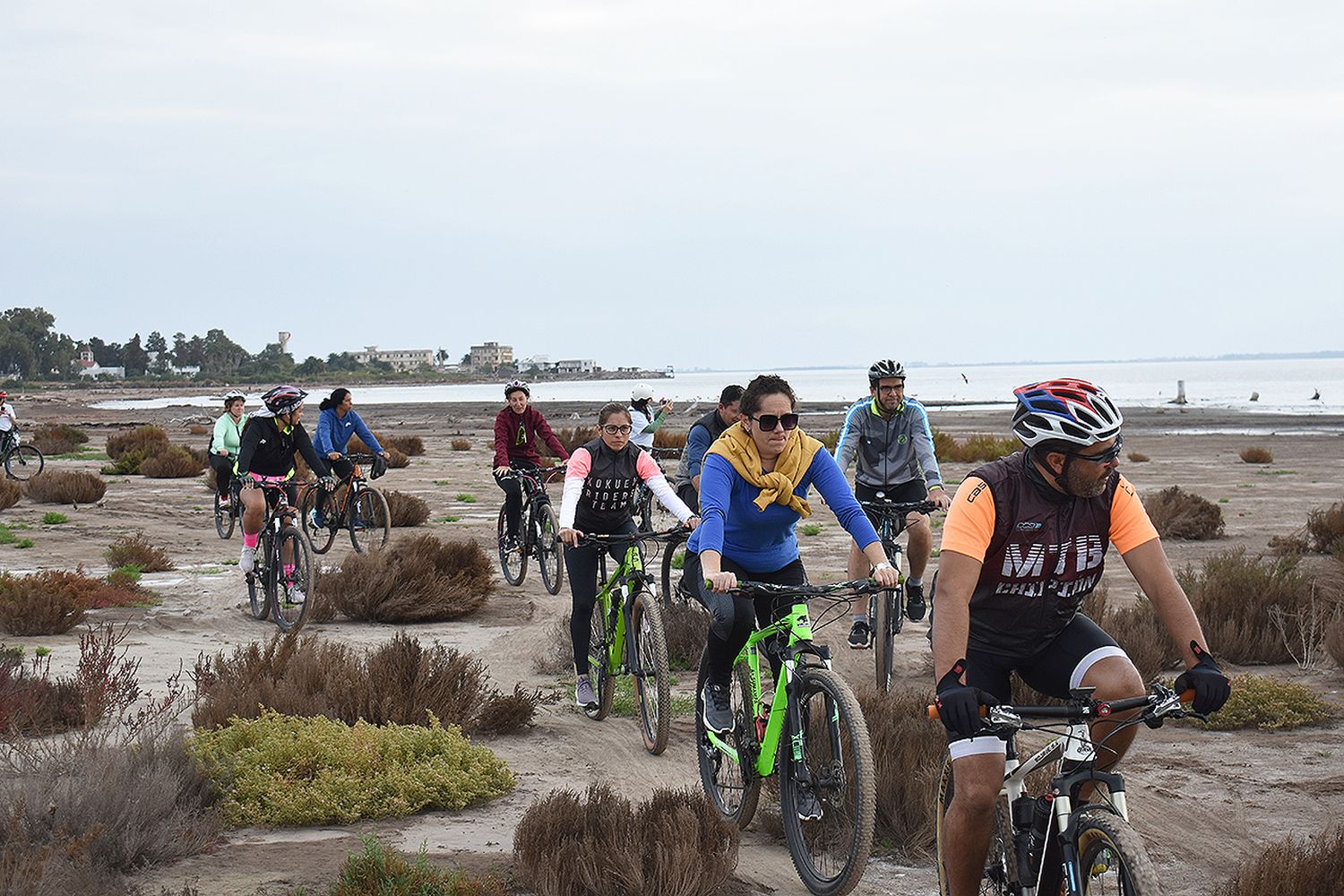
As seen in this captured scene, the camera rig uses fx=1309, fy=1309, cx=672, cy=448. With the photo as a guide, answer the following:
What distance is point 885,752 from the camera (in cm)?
638

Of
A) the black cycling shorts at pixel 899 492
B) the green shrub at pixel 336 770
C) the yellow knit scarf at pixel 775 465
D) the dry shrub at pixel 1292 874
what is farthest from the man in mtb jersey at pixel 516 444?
the dry shrub at pixel 1292 874

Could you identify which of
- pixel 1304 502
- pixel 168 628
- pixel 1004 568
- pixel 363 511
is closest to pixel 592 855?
pixel 1004 568

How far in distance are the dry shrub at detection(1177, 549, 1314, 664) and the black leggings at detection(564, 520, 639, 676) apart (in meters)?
4.85

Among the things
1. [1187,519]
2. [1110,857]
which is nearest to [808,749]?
[1110,857]

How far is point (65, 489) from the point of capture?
22656 mm

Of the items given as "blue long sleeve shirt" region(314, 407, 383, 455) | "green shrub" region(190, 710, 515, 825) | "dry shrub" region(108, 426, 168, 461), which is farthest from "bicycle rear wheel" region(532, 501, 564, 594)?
"dry shrub" region(108, 426, 168, 461)

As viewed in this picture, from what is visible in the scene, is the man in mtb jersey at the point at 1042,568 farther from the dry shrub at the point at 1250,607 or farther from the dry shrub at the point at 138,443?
the dry shrub at the point at 138,443

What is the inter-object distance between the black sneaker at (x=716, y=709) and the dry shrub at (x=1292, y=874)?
2375 millimetres

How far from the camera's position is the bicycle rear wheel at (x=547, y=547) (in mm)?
14055

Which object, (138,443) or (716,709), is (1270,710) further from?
(138,443)

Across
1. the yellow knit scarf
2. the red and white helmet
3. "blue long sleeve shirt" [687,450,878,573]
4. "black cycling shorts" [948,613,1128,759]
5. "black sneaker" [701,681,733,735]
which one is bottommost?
"black sneaker" [701,681,733,735]

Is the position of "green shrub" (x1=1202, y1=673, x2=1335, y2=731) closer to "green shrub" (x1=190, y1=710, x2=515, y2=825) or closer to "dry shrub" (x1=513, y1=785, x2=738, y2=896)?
"dry shrub" (x1=513, y1=785, x2=738, y2=896)

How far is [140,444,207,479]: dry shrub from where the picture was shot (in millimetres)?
29484

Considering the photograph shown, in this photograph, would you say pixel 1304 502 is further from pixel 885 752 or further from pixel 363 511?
pixel 885 752
